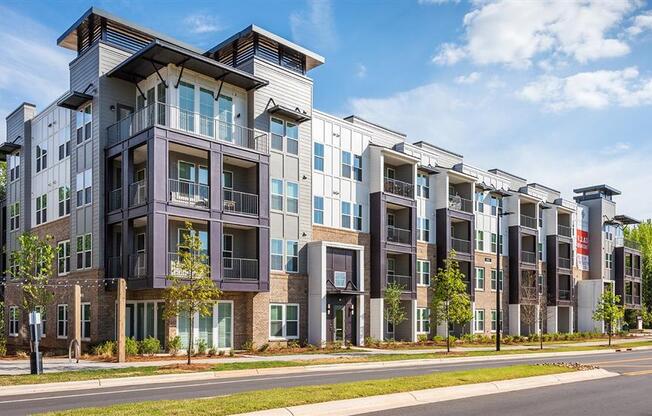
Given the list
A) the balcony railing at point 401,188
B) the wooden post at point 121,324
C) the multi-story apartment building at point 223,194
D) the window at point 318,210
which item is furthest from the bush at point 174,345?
the balcony railing at point 401,188

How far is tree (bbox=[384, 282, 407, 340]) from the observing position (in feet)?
139

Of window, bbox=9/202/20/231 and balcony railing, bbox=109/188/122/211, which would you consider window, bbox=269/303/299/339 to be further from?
window, bbox=9/202/20/231

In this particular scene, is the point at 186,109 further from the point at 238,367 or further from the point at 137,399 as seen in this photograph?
the point at 137,399

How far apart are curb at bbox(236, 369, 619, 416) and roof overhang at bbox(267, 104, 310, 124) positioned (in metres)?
20.8

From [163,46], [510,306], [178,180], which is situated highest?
[163,46]

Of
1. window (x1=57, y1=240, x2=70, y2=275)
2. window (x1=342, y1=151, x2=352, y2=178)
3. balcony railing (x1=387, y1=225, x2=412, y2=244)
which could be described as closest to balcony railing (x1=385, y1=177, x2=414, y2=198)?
balcony railing (x1=387, y1=225, x2=412, y2=244)

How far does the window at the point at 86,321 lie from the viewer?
3247cm

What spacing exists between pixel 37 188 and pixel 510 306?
131ft

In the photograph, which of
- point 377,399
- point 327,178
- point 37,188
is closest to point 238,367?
point 377,399

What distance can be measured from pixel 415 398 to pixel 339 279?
23638mm

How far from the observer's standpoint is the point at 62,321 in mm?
35719

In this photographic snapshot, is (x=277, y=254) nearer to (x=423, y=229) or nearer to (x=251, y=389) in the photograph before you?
(x=423, y=229)

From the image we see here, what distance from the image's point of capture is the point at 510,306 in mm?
58031

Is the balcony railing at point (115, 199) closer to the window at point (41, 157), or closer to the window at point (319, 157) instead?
the window at point (41, 157)
